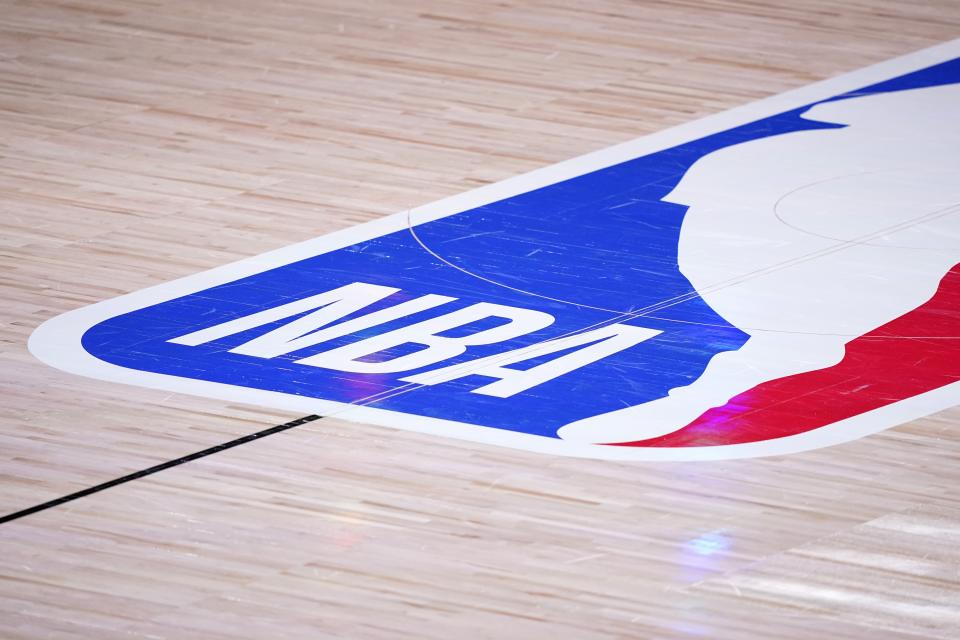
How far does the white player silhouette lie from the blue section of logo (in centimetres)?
6

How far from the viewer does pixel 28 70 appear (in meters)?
5.91

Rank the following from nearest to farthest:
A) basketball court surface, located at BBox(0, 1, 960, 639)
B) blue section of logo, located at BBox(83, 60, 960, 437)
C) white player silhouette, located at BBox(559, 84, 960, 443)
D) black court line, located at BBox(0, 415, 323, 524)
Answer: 1. basketball court surface, located at BBox(0, 1, 960, 639)
2. black court line, located at BBox(0, 415, 323, 524)
3. blue section of logo, located at BBox(83, 60, 960, 437)
4. white player silhouette, located at BBox(559, 84, 960, 443)

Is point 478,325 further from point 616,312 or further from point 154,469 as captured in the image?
point 154,469

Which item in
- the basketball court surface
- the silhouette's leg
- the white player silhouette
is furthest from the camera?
the white player silhouette

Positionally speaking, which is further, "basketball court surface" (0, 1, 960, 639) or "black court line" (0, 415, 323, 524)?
"black court line" (0, 415, 323, 524)

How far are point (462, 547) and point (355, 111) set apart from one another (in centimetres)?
261

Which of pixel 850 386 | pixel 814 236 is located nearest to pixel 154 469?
pixel 850 386

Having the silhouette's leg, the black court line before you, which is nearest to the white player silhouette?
the silhouette's leg

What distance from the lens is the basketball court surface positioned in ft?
10.2

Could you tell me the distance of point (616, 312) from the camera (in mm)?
4227

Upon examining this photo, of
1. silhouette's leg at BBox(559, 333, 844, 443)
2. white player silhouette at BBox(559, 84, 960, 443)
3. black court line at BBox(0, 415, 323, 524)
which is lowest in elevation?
black court line at BBox(0, 415, 323, 524)

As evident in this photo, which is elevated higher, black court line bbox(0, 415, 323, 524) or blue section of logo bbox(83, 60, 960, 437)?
blue section of logo bbox(83, 60, 960, 437)

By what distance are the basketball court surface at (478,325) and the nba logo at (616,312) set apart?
0.4 inches

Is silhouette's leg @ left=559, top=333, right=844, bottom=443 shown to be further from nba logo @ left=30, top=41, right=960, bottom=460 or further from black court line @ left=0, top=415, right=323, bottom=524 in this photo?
black court line @ left=0, top=415, right=323, bottom=524
